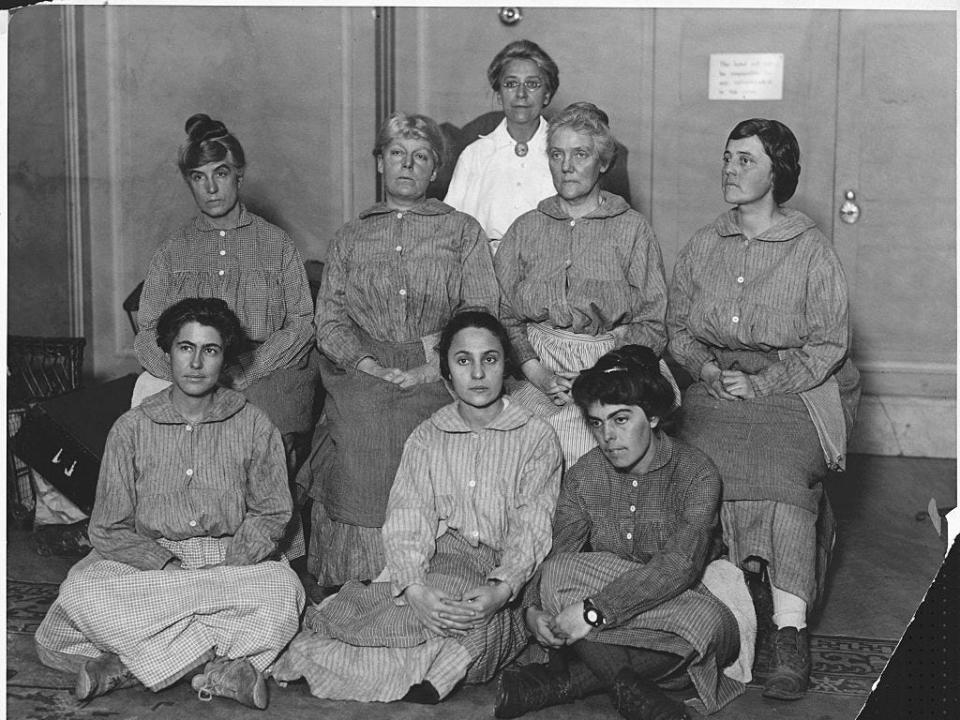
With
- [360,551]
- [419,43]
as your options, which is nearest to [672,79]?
[419,43]

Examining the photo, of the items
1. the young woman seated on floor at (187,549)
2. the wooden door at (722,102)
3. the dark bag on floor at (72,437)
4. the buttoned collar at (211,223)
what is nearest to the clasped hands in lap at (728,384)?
the young woman seated on floor at (187,549)

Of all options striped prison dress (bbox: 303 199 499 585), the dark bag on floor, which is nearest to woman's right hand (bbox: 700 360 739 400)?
striped prison dress (bbox: 303 199 499 585)

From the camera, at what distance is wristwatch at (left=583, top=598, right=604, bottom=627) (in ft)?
10.6

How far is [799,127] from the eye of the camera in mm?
5789

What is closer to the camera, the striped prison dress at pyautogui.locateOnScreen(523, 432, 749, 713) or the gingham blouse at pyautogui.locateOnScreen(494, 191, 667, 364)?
the striped prison dress at pyautogui.locateOnScreen(523, 432, 749, 713)

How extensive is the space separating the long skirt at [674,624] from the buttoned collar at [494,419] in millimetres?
417

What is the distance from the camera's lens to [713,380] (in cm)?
386

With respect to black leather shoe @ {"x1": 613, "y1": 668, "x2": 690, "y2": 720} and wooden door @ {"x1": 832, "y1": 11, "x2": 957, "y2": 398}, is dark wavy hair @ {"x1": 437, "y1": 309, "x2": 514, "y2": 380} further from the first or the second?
wooden door @ {"x1": 832, "y1": 11, "x2": 957, "y2": 398}

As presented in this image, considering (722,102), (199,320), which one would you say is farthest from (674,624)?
(722,102)

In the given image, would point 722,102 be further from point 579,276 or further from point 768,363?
point 768,363

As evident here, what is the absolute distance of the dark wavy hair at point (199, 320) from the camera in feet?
11.7

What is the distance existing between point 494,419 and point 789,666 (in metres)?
1.06

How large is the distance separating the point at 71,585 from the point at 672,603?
1.64 meters

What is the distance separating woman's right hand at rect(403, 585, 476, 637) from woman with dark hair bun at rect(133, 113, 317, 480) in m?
0.99
